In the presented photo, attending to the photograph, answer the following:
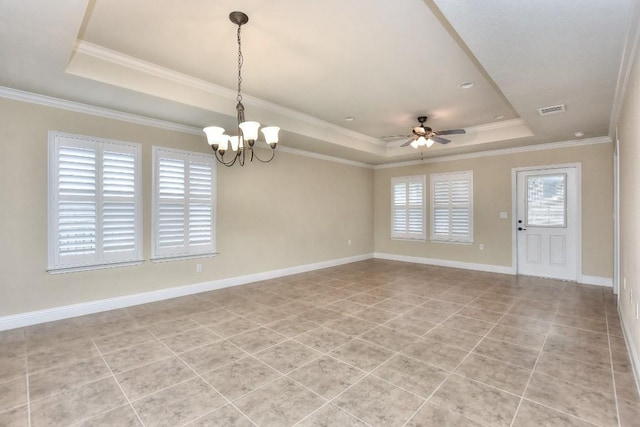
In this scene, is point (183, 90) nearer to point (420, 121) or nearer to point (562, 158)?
point (420, 121)

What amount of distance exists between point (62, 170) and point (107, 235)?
898 millimetres

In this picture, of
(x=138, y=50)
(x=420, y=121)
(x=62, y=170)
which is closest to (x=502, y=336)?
(x=420, y=121)

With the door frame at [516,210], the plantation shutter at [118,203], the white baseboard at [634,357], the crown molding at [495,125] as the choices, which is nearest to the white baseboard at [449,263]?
the door frame at [516,210]

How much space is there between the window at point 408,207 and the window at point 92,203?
567 centimetres

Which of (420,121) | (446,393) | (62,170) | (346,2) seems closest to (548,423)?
(446,393)

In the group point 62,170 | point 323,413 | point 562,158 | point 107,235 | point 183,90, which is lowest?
point 323,413

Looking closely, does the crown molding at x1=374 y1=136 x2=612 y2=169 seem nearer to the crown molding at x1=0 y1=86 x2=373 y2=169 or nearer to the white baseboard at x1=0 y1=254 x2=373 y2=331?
the white baseboard at x1=0 y1=254 x2=373 y2=331

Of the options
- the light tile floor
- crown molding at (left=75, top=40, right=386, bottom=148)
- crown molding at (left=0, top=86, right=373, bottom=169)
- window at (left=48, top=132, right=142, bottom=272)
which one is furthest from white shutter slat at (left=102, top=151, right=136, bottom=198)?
the light tile floor

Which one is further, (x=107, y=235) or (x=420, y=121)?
(x=420, y=121)

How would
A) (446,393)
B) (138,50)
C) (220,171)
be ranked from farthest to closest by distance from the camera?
1. (220,171)
2. (138,50)
3. (446,393)

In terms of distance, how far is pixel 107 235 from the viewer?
4.01 metres

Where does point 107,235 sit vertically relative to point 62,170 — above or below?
below

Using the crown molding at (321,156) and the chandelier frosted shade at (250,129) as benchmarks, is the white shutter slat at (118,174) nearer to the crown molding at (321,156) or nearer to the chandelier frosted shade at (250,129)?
the chandelier frosted shade at (250,129)

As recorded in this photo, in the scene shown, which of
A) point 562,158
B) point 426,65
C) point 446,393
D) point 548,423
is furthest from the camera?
point 562,158
